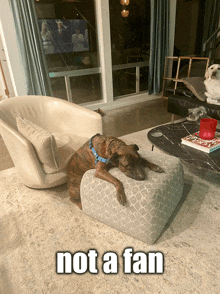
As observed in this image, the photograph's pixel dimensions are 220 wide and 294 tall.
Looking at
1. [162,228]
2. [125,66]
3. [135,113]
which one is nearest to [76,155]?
[162,228]

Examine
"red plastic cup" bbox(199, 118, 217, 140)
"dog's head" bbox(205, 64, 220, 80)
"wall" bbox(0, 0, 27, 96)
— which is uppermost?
"wall" bbox(0, 0, 27, 96)

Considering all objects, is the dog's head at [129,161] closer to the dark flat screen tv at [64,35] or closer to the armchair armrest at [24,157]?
the armchair armrest at [24,157]

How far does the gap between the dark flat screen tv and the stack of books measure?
297 centimetres

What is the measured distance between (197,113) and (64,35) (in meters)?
2.70

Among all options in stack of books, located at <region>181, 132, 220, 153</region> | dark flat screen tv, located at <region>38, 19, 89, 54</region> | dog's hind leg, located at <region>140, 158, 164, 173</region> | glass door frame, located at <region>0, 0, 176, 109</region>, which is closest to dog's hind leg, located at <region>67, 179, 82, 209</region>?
dog's hind leg, located at <region>140, 158, 164, 173</region>

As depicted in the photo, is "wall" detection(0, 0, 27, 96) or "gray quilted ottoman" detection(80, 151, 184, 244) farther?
"wall" detection(0, 0, 27, 96)

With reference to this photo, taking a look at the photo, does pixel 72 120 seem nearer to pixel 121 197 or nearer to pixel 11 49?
pixel 121 197

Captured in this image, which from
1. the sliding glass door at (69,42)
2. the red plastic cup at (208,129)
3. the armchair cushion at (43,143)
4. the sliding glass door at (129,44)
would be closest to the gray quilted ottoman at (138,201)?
the armchair cushion at (43,143)

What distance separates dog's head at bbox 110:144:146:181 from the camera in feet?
4.08

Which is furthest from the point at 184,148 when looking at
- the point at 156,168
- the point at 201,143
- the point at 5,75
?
the point at 5,75

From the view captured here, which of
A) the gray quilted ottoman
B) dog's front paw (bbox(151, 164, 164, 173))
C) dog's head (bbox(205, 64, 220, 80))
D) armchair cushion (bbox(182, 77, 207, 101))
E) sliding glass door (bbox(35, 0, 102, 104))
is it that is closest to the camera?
the gray quilted ottoman

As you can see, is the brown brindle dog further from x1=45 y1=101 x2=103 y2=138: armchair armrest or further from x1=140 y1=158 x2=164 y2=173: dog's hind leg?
x1=45 y1=101 x2=103 y2=138: armchair armrest

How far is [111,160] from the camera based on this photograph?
129cm

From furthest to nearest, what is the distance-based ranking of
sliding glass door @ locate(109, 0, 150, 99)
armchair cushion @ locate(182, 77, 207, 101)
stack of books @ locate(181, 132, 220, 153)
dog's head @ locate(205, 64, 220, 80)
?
sliding glass door @ locate(109, 0, 150, 99) → armchair cushion @ locate(182, 77, 207, 101) → dog's head @ locate(205, 64, 220, 80) → stack of books @ locate(181, 132, 220, 153)
